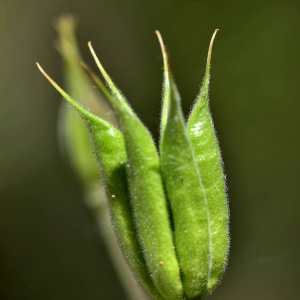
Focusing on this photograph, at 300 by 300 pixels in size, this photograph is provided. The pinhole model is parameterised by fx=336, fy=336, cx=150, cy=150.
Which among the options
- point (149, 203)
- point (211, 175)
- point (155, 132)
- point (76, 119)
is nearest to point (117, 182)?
point (149, 203)

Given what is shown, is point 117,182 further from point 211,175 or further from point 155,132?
point 155,132

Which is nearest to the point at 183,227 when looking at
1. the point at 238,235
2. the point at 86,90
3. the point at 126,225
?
the point at 126,225

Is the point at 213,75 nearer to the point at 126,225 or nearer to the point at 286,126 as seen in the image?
the point at 286,126

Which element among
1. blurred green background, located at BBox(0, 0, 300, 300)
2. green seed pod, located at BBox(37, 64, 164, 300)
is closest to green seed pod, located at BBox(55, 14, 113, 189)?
green seed pod, located at BBox(37, 64, 164, 300)

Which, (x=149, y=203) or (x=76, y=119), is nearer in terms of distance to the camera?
(x=149, y=203)

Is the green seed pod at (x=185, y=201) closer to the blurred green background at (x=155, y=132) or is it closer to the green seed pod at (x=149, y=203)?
the green seed pod at (x=149, y=203)

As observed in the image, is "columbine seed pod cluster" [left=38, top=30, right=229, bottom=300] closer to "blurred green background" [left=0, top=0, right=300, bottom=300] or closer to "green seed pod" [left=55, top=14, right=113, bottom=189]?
"green seed pod" [left=55, top=14, right=113, bottom=189]
